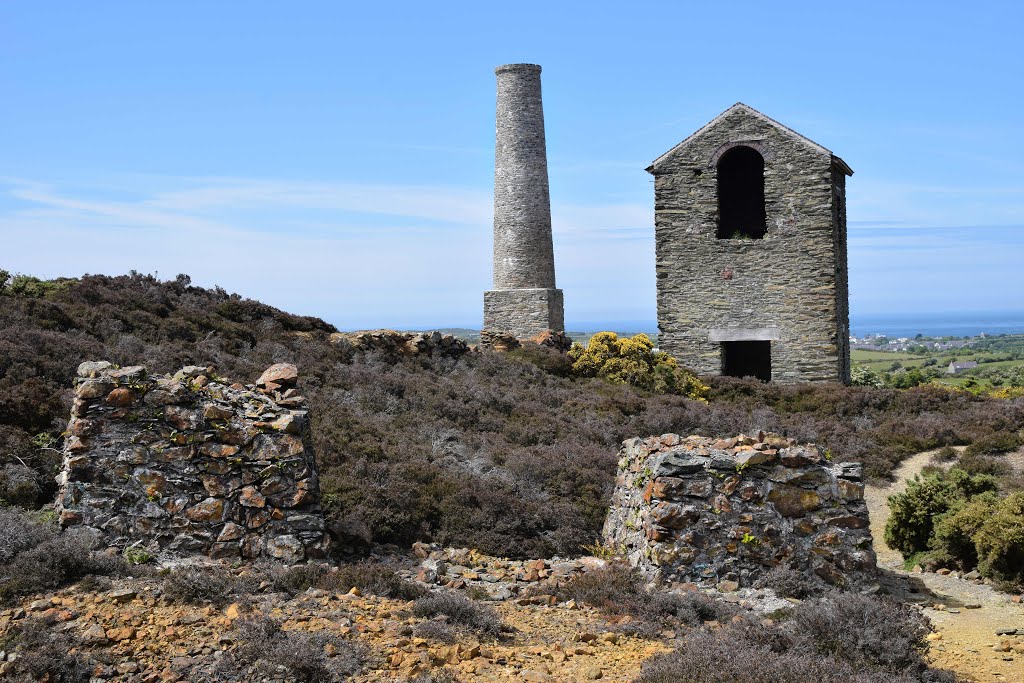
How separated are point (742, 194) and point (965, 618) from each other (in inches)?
718

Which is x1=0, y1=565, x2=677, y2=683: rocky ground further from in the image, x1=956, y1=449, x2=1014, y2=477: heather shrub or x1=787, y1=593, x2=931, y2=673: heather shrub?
x1=956, y1=449, x2=1014, y2=477: heather shrub

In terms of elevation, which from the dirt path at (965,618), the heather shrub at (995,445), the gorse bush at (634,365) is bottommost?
the dirt path at (965,618)

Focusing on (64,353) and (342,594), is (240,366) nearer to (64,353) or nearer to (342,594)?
(64,353)

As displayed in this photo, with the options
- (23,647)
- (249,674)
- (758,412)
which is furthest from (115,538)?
(758,412)

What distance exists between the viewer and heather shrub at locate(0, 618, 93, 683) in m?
6.39

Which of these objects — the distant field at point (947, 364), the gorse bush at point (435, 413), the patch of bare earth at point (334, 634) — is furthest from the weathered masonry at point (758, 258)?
the patch of bare earth at point (334, 634)

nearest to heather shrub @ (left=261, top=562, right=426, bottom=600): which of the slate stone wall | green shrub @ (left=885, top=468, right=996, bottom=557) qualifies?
green shrub @ (left=885, top=468, right=996, bottom=557)

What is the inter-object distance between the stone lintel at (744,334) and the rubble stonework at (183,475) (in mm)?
15244

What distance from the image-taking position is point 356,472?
469 inches

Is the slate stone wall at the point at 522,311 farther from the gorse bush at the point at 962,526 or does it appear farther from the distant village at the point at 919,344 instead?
the distant village at the point at 919,344

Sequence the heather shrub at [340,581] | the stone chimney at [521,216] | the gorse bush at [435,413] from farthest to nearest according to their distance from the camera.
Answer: the stone chimney at [521,216] < the gorse bush at [435,413] < the heather shrub at [340,581]

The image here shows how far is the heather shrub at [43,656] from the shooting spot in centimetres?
639

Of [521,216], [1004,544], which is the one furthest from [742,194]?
[1004,544]

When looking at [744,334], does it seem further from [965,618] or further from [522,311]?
[965,618]
